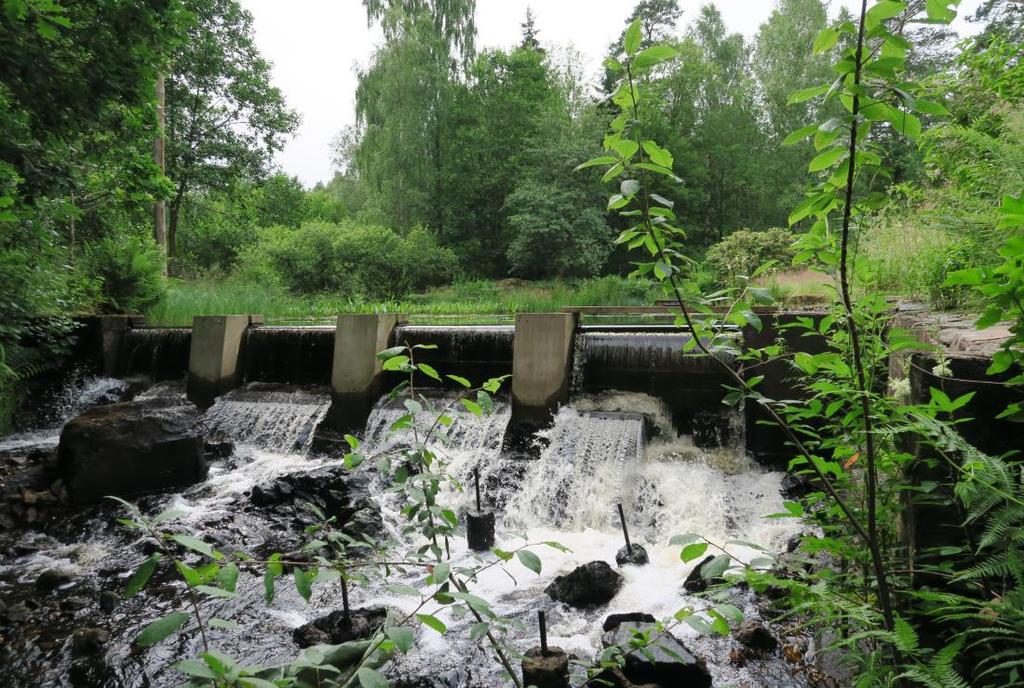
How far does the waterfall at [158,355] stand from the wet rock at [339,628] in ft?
29.8

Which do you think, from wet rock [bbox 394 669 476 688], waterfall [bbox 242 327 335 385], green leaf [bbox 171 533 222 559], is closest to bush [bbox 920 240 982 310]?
wet rock [bbox 394 669 476 688]

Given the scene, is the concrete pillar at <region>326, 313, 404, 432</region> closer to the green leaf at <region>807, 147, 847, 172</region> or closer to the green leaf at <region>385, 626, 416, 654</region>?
the green leaf at <region>385, 626, 416, 654</region>

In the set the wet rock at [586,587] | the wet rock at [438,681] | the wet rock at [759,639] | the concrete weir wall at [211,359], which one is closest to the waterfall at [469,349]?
the concrete weir wall at [211,359]

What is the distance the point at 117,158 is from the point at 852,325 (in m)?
8.59

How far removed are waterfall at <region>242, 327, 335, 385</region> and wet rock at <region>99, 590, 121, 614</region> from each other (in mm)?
6148

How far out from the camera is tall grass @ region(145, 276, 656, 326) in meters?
13.1

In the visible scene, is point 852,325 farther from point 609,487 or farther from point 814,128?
point 609,487

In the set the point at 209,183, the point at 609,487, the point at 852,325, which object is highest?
the point at 209,183

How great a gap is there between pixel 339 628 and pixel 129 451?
468cm

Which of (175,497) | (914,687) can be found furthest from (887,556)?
(175,497)

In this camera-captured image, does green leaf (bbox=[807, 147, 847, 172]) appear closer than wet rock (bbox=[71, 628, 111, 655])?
Yes

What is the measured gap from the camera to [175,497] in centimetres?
679

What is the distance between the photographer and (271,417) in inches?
363

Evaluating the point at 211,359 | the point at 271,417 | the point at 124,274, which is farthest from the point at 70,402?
the point at 271,417
